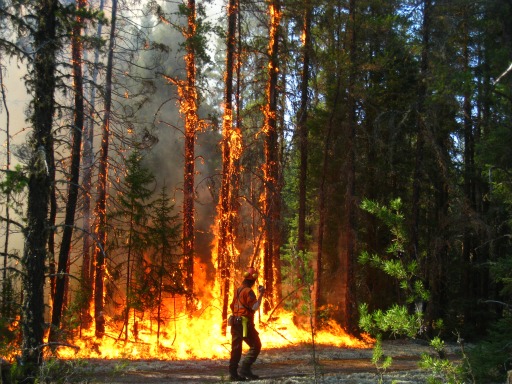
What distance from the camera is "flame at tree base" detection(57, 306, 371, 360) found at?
54.4 feet

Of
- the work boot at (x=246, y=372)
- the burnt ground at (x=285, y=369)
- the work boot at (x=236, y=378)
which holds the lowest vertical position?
the burnt ground at (x=285, y=369)

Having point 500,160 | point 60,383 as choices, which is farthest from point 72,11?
point 500,160

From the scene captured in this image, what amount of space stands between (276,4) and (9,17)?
44.0ft

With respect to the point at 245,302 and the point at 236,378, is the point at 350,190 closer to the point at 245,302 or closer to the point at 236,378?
the point at 245,302

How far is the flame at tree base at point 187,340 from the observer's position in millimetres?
16594

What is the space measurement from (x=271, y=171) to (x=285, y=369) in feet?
29.5

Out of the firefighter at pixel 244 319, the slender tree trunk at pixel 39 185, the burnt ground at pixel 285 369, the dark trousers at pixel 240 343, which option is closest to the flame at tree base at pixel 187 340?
the burnt ground at pixel 285 369

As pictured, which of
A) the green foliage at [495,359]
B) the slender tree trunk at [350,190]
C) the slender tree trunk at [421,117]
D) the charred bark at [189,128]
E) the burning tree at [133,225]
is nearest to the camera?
the green foliage at [495,359]

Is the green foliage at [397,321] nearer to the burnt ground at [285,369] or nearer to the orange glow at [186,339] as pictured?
the burnt ground at [285,369]

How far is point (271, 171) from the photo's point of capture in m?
21.1

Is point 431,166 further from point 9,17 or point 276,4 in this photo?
point 9,17

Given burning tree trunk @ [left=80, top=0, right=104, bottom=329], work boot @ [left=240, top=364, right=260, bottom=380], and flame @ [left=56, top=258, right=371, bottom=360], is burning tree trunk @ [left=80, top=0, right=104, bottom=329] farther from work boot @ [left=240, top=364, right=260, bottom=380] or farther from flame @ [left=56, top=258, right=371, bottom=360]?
work boot @ [left=240, top=364, right=260, bottom=380]

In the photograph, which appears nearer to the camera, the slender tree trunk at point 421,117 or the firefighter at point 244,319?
the firefighter at point 244,319

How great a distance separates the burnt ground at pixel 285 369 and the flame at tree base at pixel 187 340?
76 cm
